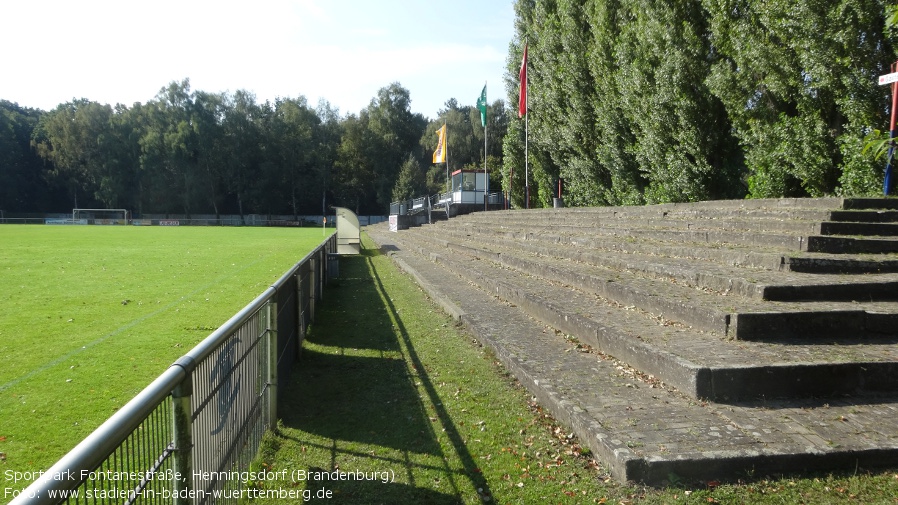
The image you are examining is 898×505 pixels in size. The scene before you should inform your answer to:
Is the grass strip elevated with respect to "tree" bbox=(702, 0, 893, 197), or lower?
lower

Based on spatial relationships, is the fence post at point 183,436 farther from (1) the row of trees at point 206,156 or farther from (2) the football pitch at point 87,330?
(1) the row of trees at point 206,156

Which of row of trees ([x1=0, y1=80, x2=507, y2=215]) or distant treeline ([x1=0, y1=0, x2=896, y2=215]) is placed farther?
row of trees ([x1=0, y1=80, x2=507, y2=215])

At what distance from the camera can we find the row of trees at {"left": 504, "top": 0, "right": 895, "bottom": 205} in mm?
11797

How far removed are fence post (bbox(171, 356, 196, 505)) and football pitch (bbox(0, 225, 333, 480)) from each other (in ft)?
7.55

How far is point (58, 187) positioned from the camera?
79500 millimetres

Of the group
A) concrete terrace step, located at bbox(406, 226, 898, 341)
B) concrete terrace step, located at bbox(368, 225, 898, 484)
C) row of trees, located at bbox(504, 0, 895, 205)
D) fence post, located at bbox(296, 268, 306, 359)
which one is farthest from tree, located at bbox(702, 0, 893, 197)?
fence post, located at bbox(296, 268, 306, 359)

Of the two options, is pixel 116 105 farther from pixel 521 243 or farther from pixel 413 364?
pixel 413 364

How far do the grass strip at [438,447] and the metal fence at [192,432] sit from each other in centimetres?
43

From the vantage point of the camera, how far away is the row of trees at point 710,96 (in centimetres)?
1180

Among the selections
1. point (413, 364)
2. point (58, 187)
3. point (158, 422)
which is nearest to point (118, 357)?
point (413, 364)

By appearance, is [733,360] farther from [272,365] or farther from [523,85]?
[523,85]

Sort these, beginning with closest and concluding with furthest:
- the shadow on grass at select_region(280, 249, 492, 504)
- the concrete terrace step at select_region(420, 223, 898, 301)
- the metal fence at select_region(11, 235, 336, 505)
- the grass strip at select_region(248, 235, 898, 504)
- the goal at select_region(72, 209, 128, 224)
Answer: the metal fence at select_region(11, 235, 336, 505)
the grass strip at select_region(248, 235, 898, 504)
the shadow on grass at select_region(280, 249, 492, 504)
the concrete terrace step at select_region(420, 223, 898, 301)
the goal at select_region(72, 209, 128, 224)

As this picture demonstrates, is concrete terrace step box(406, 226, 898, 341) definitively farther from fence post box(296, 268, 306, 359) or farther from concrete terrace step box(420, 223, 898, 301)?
fence post box(296, 268, 306, 359)

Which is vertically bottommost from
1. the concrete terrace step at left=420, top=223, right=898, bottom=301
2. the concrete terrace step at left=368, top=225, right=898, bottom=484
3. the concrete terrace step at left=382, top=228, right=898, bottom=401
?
the concrete terrace step at left=368, top=225, right=898, bottom=484
